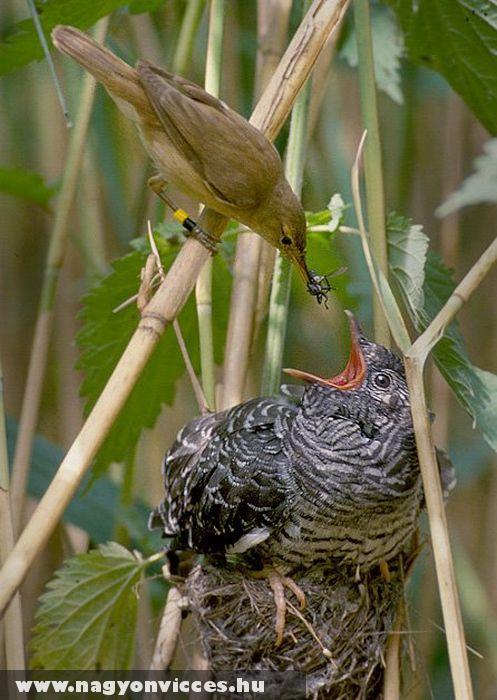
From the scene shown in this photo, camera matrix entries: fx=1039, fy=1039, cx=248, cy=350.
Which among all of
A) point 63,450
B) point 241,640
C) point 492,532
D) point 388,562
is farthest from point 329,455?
point 492,532

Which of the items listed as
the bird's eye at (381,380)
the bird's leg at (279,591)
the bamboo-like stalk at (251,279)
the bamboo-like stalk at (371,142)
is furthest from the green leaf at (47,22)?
the bird's leg at (279,591)

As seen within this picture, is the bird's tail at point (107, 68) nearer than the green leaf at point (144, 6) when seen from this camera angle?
Yes

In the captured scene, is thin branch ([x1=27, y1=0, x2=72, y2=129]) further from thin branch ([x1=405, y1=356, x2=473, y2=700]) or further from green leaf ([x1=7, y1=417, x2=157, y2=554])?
green leaf ([x1=7, y1=417, x2=157, y2=554])

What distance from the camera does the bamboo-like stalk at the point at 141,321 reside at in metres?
1.01

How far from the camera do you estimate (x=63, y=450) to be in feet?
8.31

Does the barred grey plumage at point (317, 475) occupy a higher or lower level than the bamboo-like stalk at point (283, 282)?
lower

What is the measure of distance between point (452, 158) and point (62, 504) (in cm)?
204

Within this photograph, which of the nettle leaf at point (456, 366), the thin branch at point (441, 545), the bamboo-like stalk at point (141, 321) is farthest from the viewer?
the nettle leaf at point (456, 366)

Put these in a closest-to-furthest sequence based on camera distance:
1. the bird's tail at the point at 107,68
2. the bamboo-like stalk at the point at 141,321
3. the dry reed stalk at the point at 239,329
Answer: the bamboo-like stalk at the point at 141,321
the bird's tail at the point at 107,68
the dry reed stalk at the point at 239,329

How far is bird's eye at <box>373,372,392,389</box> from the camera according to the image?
172cm

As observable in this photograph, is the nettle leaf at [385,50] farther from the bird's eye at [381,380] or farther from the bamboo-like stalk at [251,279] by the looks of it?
the bird's eye at [381,380]

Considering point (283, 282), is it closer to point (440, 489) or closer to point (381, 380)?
point (381, 380)

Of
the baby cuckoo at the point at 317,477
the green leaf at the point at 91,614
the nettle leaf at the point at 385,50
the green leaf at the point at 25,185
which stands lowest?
the green leaf at the point at 91,614

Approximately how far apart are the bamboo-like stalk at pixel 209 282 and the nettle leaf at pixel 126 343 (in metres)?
0.08
